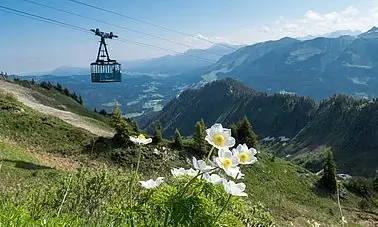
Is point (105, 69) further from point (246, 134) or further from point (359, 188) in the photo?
point (359, 188)

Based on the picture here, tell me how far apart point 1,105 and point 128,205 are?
131 ft

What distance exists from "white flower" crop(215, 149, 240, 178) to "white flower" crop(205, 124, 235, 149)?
0.08m

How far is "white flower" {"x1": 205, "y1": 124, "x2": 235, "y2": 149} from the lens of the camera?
11.1 ft

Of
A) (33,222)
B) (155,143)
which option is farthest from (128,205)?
(155,143)

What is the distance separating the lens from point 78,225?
3.81 m

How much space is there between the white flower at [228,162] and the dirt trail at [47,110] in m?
42.0

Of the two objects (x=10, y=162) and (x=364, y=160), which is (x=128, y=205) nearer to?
(x=10, y=162)

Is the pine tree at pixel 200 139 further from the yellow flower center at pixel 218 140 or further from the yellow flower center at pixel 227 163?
the yellow flower center at pixel 227 163

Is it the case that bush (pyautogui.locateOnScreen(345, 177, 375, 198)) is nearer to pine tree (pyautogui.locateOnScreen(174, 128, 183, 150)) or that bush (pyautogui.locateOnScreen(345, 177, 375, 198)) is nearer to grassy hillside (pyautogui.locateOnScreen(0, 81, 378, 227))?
grassy hillside (pyautogui.locateOnScreen(0, 81, 378, 227))

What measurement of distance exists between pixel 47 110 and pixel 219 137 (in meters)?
52.1

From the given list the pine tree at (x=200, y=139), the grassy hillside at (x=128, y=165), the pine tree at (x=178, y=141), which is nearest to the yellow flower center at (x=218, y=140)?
the grassy hillside at (x=128, y=165)

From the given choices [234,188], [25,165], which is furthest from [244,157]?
[25,165]

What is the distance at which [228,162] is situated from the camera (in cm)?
327

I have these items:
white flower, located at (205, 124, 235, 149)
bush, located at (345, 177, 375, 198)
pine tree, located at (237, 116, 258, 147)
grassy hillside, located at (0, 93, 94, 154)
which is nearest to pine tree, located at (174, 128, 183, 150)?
grassy hillside, located at (0, 93, 94, 154)
